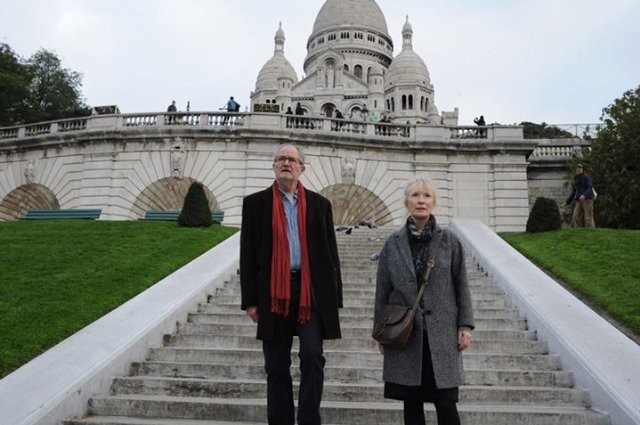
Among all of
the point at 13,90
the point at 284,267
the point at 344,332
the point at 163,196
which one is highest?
the point at 13,90

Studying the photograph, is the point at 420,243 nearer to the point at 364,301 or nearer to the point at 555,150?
the point at 364,301

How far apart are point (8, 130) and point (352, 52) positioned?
81.7 m

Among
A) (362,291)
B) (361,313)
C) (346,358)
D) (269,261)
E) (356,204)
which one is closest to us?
(269,261)

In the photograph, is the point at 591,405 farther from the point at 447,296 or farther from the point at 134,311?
the point at 134,311

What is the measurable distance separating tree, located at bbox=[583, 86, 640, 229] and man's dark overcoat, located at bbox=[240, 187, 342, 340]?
22525 mm

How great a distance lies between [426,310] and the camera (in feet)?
14.4

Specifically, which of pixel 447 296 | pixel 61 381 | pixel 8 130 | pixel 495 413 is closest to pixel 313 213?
pixel 447 296

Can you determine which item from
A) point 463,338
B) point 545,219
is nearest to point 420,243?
point 463,338

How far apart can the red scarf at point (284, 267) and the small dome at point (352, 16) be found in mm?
104294

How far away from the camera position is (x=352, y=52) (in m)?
103

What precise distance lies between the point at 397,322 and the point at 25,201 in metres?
25.8

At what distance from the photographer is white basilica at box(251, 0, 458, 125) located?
91188 millimetres

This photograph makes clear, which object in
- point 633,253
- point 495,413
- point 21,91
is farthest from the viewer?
point 21,91

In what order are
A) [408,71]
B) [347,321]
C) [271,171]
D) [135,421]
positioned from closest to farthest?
[135,421] < [347,321] < [271,171] < [408,71]
